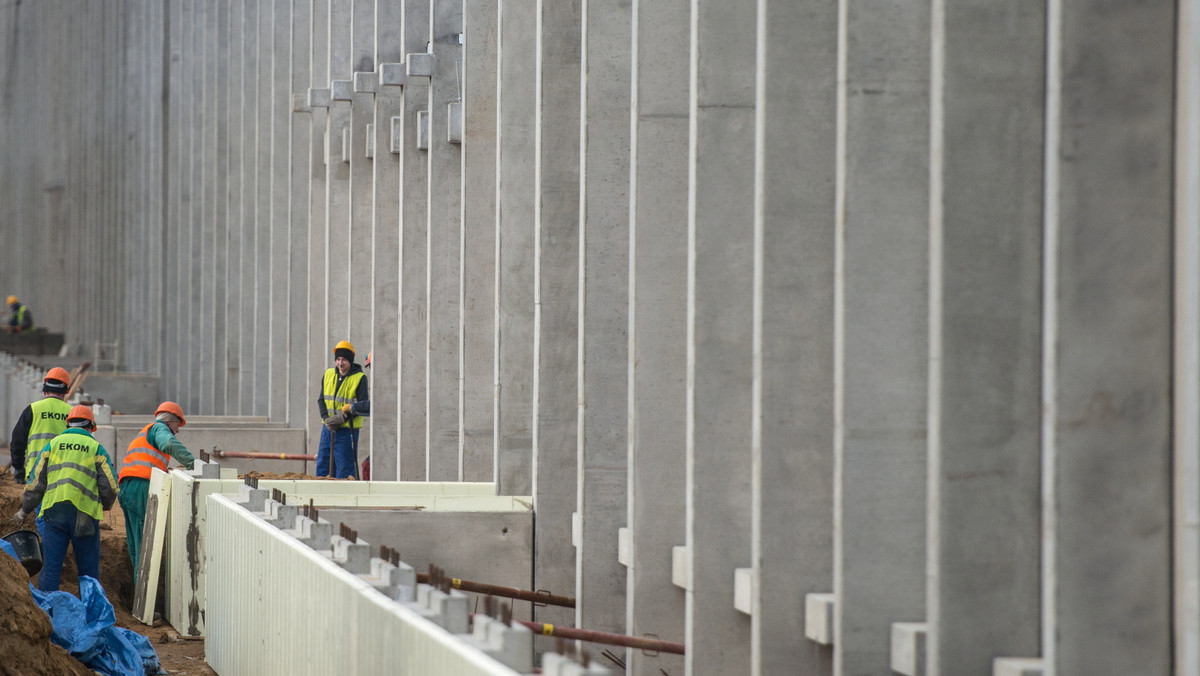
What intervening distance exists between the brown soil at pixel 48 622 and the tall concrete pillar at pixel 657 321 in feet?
11.5

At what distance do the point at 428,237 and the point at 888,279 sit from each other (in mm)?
10851

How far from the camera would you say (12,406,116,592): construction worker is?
13594 mm

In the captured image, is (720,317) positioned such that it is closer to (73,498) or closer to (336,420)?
(73,498)

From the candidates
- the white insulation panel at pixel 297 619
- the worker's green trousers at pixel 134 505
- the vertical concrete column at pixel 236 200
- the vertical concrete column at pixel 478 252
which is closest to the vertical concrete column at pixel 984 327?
the white insulation panel at pixel 297 619

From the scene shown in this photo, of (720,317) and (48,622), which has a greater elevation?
(720,317)

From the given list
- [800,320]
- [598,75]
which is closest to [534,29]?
[598,75]

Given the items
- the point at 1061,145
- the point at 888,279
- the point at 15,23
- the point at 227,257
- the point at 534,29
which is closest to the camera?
the point at 1061,145

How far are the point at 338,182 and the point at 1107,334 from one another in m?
18.1

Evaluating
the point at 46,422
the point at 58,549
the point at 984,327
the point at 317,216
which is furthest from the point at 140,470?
the point at 984,327

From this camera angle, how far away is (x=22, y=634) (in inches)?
349

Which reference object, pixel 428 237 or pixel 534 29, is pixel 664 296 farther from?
pixel 428 237

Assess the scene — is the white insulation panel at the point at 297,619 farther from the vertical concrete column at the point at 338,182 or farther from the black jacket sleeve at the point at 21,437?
the vertical concrete column at the point at 338,182

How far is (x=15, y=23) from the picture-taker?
2122 inches

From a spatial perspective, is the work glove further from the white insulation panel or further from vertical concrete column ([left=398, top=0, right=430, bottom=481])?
the white insulation panel
